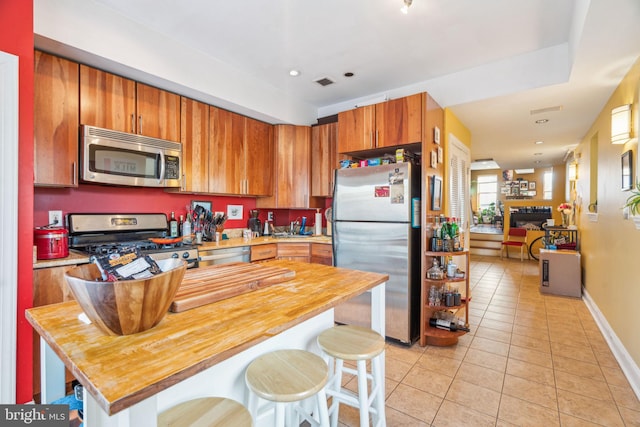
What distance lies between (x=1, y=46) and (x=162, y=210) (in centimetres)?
166

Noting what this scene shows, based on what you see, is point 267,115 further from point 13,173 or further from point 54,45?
point 13,173

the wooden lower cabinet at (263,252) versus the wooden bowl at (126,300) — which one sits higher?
the wooden bowl at (126,300)

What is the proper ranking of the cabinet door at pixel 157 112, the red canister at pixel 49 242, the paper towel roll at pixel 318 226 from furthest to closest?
1. the paper towel roll at pixel 318 226
2. the cabinet door at pixel 157 112
3. the red canister at pixel 49 242

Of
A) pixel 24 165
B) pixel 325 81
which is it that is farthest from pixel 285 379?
pixel 325 81

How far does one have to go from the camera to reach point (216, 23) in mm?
2354

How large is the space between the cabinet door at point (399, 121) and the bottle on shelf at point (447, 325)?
1717mm

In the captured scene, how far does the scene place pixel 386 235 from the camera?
9.07 feet

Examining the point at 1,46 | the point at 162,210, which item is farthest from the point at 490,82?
the point at 1,46

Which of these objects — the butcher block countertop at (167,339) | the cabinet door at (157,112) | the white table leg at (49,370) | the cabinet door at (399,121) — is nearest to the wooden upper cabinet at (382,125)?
the cabinet door at (399,121)

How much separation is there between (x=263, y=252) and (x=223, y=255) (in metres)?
0.47

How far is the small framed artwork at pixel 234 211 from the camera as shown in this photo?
367 cm

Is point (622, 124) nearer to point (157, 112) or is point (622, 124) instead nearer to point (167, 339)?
point (167, 339)

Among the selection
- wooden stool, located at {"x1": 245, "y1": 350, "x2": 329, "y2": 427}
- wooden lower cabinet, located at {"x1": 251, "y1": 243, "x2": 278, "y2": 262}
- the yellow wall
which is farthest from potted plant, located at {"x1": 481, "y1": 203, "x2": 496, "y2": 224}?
wooden stool, located at {"x1": 245, "y1": 350, "x2": 329, "y2": 427}

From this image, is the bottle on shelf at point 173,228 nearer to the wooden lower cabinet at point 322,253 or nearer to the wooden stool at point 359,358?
the wooden lower cabinet at point 322,253
